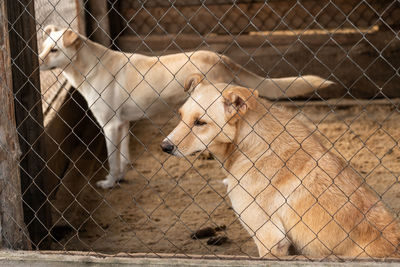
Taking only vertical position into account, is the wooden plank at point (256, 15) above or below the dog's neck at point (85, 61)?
above

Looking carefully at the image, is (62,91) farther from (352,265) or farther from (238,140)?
(352,265)

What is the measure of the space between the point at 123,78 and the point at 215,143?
6.25ft

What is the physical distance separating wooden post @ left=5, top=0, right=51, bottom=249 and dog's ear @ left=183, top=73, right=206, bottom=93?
95cm

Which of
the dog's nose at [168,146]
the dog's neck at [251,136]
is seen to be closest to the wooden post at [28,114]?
the dog's nose at [168,146]

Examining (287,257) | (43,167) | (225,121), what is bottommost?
(287,257)

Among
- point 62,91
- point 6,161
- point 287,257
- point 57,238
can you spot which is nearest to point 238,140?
point 287,257

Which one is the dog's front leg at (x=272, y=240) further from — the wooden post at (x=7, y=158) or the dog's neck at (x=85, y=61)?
the dog's neck at (x=85, y=61)

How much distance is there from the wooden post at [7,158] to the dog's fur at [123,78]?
60.9 inches

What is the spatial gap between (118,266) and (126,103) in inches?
90.1

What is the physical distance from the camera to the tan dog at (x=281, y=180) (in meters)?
3.05

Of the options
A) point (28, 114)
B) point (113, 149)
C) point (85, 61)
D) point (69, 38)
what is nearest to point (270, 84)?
point (113, 149)

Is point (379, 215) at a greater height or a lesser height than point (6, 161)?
lesser

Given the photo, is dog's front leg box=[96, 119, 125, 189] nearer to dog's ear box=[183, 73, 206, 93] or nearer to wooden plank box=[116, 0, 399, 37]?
dog's ear box=[183, 73, 206, 93]

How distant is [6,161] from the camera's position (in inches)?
126
